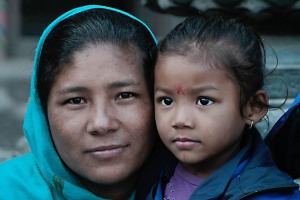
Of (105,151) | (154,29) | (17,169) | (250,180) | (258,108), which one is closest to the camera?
(250,180)

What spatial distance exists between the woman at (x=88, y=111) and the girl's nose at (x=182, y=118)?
0.25 meters

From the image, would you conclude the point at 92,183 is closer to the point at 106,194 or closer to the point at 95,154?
the point at 106,194

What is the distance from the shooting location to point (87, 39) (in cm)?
238

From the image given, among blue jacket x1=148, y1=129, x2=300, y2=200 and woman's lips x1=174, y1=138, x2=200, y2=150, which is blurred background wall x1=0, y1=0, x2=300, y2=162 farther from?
woman's lips x1=174, y1=138, x2=200, y2=150

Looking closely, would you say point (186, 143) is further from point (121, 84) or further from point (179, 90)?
point (121, 84)

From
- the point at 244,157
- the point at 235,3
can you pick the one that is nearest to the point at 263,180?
the point at 244,157

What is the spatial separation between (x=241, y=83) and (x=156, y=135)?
0.44m

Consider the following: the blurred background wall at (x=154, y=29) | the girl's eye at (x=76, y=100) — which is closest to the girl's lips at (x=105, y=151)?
the girl's eye at (x=76, y=100)

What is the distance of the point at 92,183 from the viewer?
2490 mm

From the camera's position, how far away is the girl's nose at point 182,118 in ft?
6.75

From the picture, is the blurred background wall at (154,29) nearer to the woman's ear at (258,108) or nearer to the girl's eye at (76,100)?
the woman's ear at (258,108)

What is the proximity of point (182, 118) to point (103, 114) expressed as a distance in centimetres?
32

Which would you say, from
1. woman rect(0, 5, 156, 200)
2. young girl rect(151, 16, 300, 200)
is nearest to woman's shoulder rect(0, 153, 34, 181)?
woman rect(0, 5, 156, 200)

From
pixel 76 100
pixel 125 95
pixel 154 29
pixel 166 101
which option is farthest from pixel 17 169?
pixel 154 29
